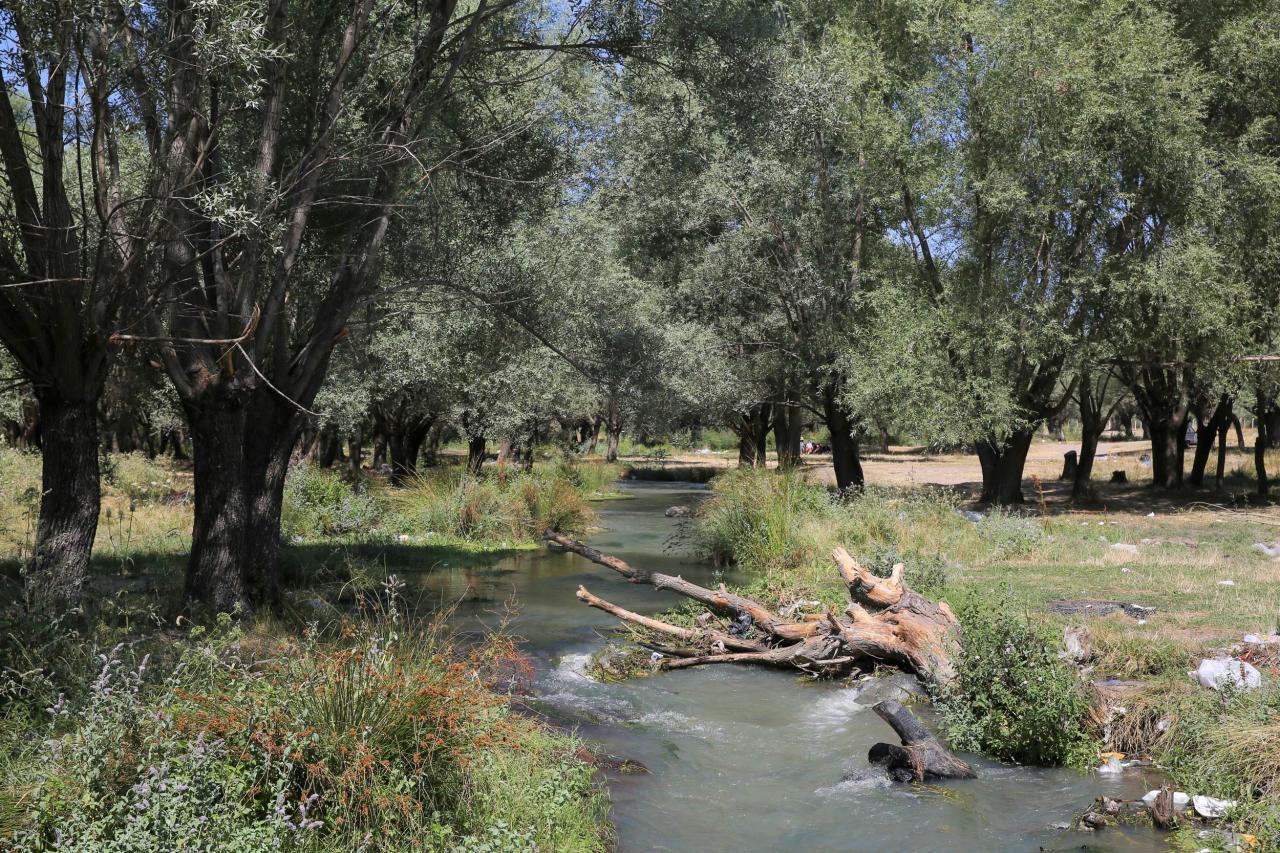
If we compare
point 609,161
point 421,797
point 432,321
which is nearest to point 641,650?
point 421,797

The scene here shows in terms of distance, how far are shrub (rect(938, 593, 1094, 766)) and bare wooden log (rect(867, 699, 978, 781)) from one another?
51cm

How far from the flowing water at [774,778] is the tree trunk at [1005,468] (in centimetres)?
1478

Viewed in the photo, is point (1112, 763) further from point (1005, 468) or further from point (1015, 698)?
point (1005, 468)

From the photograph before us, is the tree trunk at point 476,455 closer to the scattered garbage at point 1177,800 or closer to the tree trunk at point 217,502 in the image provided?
the tree trunk at point 217,502

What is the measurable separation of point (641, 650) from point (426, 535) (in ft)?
32.9

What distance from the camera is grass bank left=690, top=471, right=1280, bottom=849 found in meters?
7.58

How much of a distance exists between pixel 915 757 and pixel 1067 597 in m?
5.50

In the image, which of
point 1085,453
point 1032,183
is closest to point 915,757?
point 1032,183

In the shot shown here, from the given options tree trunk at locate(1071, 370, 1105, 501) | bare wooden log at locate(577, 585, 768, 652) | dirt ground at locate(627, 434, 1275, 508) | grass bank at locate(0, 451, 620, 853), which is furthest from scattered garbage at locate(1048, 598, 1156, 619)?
tree trunk at locate(1071, 370, 1105, 501)

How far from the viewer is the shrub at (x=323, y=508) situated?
1916 cm

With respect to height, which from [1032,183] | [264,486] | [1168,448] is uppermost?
[1032,183]

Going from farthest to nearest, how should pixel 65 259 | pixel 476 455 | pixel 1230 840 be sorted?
pixel 476 455 → pixel 65 259 → pixel 1230 840

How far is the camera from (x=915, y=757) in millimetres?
7961

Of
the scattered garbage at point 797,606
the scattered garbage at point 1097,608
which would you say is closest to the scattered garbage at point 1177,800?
the scattered garbage at point 1097,608
